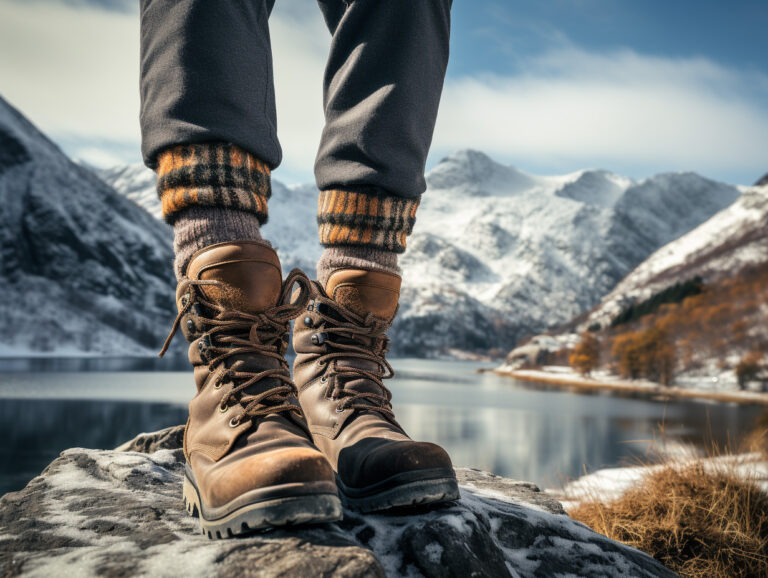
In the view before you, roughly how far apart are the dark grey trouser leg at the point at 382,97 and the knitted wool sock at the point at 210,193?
32 cm

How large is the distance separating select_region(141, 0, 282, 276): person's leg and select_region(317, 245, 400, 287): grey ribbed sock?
38 centimetres

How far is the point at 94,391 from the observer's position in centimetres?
2728

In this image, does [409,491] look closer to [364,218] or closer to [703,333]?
[364,218]

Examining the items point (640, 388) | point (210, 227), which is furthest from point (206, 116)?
point (640, 388)

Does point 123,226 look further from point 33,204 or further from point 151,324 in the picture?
point 151,324

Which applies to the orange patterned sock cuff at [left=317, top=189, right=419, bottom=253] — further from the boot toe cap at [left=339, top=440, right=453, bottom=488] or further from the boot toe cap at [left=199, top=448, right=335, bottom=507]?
the boot toe cap at [left=199, top=448, right=335, bottom=507]

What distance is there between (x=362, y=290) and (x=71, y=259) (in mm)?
109874

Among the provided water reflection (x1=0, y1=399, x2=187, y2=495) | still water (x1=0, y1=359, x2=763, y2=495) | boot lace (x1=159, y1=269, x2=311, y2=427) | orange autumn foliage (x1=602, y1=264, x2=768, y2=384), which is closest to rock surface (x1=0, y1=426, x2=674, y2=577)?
boot lace (x1=159, y1=269, x2=311, y2=427)

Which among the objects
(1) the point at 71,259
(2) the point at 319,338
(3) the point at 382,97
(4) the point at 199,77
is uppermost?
(1) the point at 71,259

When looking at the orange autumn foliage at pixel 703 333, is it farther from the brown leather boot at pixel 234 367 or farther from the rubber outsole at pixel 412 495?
the brown leather boot at pixel 234 367

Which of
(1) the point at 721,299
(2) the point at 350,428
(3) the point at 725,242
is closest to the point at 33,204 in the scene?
(1) the point at 721,299

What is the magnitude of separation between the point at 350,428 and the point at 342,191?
81 cm

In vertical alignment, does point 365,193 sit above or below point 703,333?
below

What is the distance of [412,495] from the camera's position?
1.51 meters
